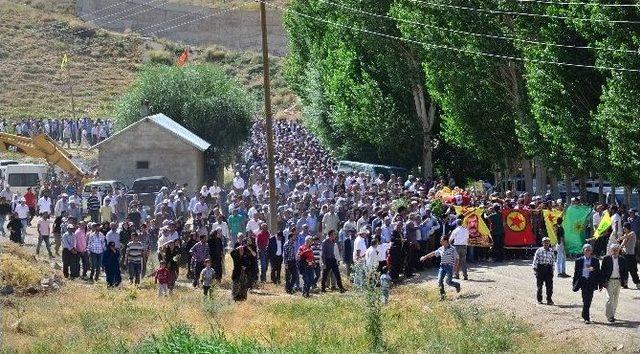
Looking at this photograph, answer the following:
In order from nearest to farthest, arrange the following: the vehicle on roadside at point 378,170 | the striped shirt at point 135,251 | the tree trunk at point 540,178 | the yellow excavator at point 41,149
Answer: the striped shirt at point 135,251 → the tree trunk at point 540,178 → the yellow excavator at point 41,149 → the vehicle on roadside at point 378,170

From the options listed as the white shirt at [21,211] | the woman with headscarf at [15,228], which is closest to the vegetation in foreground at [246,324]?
the woman with headscarf at [15,228]

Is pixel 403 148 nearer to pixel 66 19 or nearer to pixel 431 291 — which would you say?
pixel 431 291

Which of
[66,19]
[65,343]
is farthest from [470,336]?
[66,19]

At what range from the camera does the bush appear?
107m

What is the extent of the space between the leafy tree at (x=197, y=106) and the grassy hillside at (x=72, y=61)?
30273 millimetres

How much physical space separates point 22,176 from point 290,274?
79.6 ft

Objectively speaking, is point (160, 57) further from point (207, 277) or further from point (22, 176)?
point (207, 277)

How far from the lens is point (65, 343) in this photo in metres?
25.9

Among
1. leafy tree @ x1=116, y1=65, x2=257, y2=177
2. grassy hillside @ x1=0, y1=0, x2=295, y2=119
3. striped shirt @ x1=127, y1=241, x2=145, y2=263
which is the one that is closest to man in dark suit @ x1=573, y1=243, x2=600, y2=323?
striped shirt @ x1=127, y1=241, x2=145, y2=263

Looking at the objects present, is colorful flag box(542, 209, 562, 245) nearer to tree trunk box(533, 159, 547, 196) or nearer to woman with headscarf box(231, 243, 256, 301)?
woman with headscarf box(231, 243, 256, 301)

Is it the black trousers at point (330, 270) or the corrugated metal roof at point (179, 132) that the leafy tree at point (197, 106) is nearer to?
the corrugated metal roof at point (179, 132)

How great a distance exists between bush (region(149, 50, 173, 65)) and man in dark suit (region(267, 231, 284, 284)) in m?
73.7

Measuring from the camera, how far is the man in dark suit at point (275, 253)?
3356 cm

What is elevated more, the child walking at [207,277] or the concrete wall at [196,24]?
the concrete wall at [196,24]
